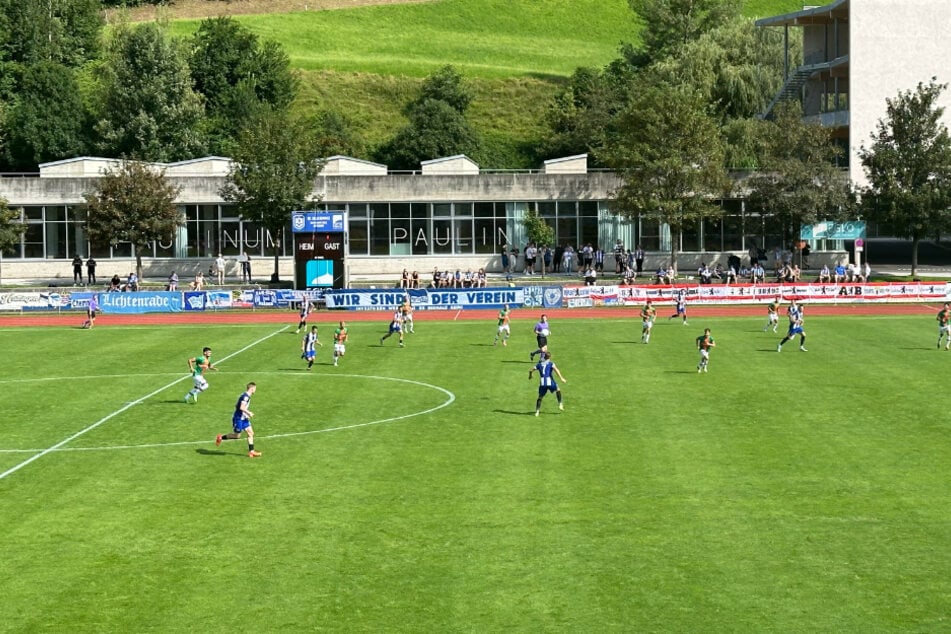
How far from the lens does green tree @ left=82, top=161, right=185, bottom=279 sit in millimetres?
87062

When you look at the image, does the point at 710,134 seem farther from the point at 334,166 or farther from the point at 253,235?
the point at 253,235

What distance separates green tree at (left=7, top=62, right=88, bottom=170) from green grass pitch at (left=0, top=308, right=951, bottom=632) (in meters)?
82.1

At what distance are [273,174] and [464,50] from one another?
312 ft

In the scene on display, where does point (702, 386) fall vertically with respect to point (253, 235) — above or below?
below

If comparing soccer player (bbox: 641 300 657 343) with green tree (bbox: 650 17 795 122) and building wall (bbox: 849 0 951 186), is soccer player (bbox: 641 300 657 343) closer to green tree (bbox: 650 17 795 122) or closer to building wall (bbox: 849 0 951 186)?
building wall (bbox: 849 0 951 186)

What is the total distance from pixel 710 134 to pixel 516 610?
2777 inches

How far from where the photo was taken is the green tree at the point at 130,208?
87.1 meters

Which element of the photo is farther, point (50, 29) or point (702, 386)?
point (50, 29)

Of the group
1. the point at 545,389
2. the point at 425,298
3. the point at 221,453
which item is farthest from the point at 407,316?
the point at 221,453

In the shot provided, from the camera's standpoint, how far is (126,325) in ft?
220

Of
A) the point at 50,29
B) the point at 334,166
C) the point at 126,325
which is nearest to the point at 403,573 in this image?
the point at 126,325

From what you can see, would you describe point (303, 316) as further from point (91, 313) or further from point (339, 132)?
point (339, 132)

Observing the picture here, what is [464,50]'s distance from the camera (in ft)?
582

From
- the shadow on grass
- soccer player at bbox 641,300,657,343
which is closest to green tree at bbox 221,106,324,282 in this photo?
soccer player at bbox 641,300,657,343
